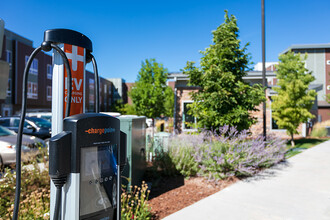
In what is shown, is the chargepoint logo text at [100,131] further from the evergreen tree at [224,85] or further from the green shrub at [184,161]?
the evergreen tree at [224,85]

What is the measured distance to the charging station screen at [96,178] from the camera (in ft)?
5.65

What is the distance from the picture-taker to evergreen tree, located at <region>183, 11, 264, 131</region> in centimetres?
714

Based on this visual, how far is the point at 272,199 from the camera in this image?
4.86 meters

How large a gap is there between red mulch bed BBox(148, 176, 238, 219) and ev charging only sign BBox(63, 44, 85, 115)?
260 cm

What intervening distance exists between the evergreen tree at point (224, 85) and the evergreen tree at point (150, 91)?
50.2 ft

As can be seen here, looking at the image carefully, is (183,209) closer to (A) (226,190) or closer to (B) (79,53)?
(A) (226,190)

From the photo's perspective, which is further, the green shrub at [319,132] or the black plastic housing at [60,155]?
the green shrub at [319,132]

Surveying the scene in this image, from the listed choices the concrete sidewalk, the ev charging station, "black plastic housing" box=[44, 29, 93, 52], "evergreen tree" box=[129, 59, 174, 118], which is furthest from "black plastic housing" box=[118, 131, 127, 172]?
"evergreen tree" box=[129, 59, 174, 118]

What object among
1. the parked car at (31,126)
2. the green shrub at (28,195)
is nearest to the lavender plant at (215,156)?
the green shrub at (28,195)

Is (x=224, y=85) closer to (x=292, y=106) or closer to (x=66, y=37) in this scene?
(x=66, y=37)

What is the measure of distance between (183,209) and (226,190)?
150 centimetres

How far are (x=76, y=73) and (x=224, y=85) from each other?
5.79 metres

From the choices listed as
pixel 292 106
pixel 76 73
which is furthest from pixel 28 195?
pixel 292 106

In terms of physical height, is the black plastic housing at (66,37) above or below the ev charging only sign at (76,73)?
above
